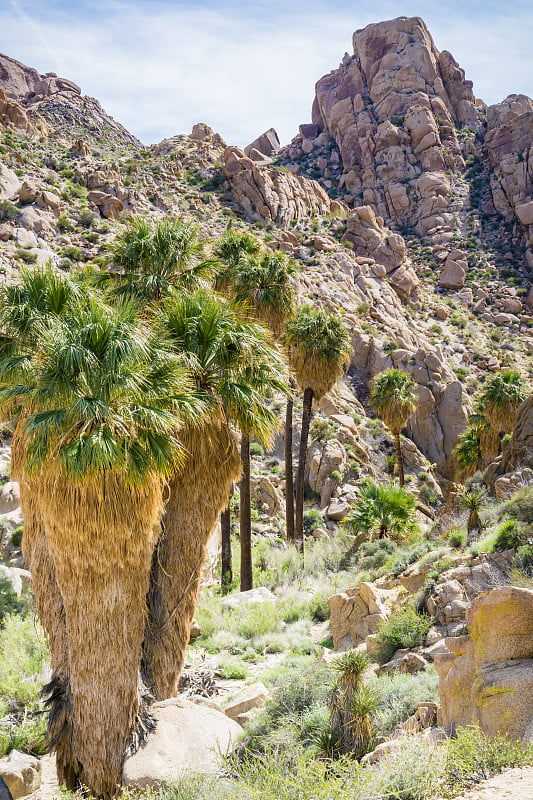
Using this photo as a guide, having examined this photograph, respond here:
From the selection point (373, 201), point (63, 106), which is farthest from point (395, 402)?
point (63, 106)

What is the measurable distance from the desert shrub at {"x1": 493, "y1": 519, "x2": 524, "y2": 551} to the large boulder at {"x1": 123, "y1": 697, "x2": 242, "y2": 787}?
6.28 m

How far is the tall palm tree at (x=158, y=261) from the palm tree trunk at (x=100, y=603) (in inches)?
278

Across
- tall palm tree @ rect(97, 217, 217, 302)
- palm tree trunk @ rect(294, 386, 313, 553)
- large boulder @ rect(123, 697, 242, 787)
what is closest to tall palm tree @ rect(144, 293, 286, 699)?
large boulder @ rect(123, 697, 242, 787)

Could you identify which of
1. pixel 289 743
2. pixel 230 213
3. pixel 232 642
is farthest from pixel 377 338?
pixel 289 743

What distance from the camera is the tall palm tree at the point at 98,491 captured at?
7.71 metres

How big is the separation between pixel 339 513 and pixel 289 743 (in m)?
24.1

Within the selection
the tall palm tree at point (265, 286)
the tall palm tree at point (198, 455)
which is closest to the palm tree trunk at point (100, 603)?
the tall palm tree at point (198, 455)

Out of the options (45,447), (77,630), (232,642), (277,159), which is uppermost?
(277,159)

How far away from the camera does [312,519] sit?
31156 millimetres

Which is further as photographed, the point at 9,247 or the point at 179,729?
the point at 9,247

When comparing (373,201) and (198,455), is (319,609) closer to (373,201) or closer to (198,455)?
(198,455)

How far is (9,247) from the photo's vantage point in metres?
34.9

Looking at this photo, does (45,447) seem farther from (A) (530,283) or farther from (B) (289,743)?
(A) (530,283)

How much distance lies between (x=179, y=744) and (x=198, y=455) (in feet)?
14.5
